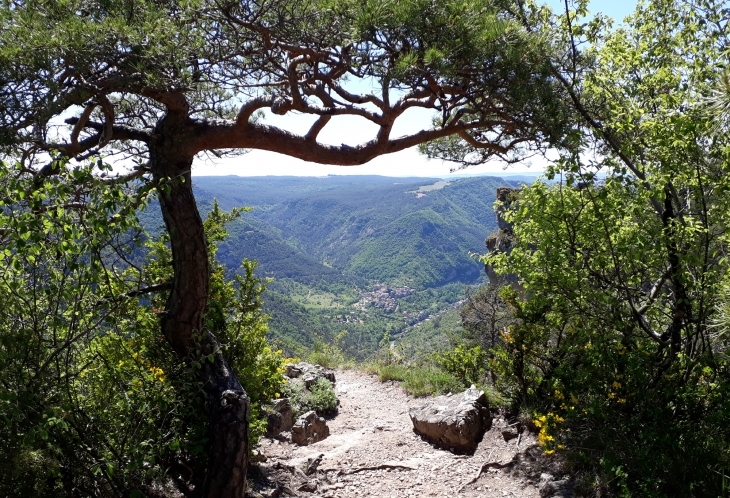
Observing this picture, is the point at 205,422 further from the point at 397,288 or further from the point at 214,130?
the point at 397,288

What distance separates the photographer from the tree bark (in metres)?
3.01

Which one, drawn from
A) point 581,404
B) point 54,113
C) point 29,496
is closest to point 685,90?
point 581,404

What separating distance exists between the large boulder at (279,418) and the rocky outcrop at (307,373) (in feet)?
4.69

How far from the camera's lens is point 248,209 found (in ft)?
14.9

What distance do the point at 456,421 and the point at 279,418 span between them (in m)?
2.08

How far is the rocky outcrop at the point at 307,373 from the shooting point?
7595mm

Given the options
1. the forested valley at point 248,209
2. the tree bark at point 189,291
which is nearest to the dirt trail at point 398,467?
the forested valley at point 248,209

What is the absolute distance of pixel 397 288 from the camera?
131375 mm

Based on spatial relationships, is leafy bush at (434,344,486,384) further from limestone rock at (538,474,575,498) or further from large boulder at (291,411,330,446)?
limestone rock at (538,474,575,498)

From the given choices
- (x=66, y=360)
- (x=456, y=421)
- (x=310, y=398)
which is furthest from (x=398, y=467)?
(x=66, y=360)

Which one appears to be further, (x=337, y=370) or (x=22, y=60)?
(x=337, y=370)

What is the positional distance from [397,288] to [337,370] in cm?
12196

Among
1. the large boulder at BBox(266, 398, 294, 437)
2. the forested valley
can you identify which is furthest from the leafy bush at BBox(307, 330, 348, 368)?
the forested valley

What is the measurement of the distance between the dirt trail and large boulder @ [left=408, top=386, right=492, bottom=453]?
10cm
